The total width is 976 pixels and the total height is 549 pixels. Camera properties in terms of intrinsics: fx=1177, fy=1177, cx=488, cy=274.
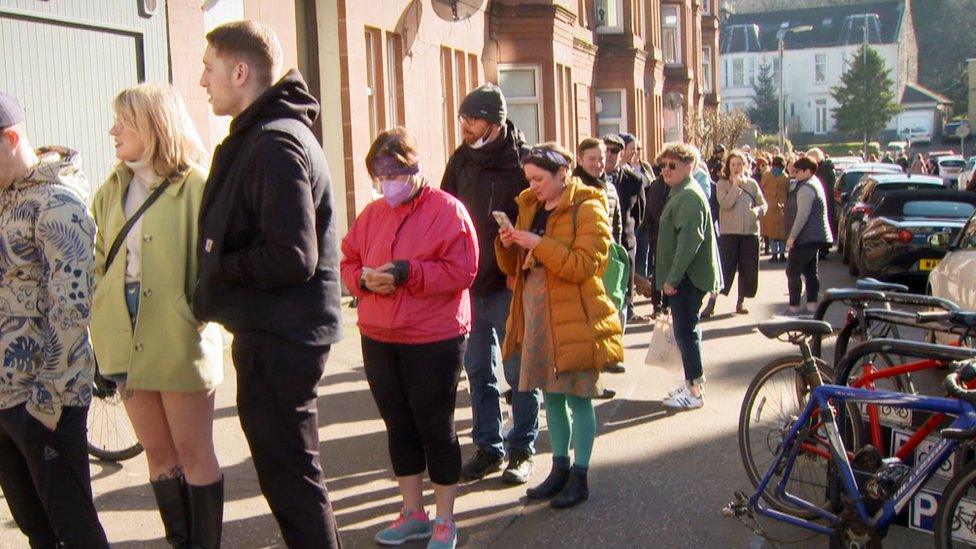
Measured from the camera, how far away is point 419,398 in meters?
5.10

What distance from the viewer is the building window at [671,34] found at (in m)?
43.6

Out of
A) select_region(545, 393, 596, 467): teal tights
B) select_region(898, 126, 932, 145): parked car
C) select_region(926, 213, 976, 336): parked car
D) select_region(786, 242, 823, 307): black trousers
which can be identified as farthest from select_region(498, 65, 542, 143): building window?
select_region(898, 126, 932, 145): parked car

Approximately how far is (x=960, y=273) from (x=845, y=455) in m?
4.44

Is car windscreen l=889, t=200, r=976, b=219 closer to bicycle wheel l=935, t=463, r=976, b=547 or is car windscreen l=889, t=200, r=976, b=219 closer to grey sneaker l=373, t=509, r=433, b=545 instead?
grey sneaker l=373, t=509, r=433, b=545

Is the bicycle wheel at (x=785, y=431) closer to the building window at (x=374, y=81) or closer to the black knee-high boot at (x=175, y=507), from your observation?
the black knee-high boot at (x=175, y=507)

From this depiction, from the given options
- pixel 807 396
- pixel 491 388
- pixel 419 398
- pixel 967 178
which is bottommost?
pixel 491 388

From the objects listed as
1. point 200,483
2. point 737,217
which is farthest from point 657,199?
point 200,483

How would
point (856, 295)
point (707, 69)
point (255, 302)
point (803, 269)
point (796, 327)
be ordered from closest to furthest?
1. point (255, 302)
2. point (796, 327)
3. point (856, 295)
4. point (803, 269)
5. point (707, 69)

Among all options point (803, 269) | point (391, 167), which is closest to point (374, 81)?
point (803, 269)

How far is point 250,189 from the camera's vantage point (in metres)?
3.91

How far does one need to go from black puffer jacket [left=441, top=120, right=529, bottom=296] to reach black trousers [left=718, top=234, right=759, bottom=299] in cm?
753

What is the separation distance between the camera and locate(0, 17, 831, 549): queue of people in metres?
3.98

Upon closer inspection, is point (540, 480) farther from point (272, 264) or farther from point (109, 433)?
point (272, 264)

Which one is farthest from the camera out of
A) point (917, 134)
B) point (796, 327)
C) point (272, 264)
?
point (917, 134)
